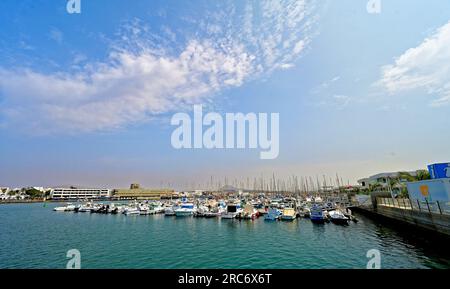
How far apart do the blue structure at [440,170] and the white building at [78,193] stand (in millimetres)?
96648

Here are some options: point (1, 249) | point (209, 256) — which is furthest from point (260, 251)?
point (1, 249)

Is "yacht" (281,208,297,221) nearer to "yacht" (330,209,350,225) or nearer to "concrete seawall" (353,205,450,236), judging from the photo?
"yacht" (330,209,350,225)

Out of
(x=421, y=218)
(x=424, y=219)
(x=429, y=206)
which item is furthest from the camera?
(x=421, y=218)

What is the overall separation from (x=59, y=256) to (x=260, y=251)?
32.7 ft

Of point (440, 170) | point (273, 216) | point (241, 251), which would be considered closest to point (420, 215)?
point (440, 170)

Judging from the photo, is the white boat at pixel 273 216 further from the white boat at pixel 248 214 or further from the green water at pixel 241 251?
the green water at pixel 241 251

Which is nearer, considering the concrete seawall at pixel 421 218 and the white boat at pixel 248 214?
the concrete seawall at pixel 421 218

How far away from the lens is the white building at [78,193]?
75875 millimetres

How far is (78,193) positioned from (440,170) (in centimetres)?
9786

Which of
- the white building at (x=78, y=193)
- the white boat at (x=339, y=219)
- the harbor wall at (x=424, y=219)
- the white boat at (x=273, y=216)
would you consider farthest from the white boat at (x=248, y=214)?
the white building at (x=78, y=193)

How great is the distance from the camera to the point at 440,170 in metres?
11.0

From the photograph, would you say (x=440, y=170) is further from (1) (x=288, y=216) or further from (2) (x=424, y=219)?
(1) (x=288, y=216)

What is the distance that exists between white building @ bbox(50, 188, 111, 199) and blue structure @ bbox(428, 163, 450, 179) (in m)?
96.6

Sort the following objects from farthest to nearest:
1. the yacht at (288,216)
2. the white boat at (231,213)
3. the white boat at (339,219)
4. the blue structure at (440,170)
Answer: the white boat at (231,213) → the yacht at (288,216) → the white boat at (339,219) → the blue structure at (440,170)
